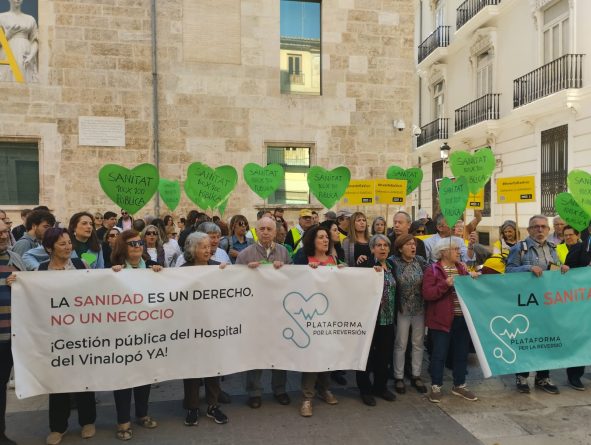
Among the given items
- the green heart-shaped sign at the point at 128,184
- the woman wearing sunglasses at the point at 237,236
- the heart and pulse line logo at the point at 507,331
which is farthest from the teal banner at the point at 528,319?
the green heart-shaped sign at the point at 128,184

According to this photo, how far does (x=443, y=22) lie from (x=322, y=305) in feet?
76.4

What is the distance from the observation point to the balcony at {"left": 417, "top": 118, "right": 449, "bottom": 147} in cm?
2341

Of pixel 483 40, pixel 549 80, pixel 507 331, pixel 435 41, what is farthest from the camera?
pixel 435 41

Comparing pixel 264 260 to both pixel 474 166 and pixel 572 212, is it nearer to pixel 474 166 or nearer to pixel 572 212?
pixel 474 166

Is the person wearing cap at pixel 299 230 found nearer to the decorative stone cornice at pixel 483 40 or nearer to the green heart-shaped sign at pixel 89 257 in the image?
the green heart-shaped sign at pixel 89 257

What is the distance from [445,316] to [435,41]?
73.4 ft

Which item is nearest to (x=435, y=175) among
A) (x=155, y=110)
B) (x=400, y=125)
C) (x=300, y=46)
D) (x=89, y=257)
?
(x=400, y=125)

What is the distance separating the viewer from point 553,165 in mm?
16062

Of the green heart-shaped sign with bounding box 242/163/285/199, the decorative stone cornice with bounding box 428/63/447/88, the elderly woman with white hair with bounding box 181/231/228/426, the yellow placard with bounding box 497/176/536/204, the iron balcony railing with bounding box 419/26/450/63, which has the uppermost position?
the iron balcony railing with bounding box 419/26/450/63

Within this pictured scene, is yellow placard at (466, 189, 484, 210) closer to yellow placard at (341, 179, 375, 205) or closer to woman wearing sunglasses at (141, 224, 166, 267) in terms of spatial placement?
yellow placard at (341, 179, 375, 205)

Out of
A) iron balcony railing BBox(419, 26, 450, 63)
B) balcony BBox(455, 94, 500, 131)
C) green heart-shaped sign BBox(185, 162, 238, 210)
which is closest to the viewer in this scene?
green heart-shaped sign BBox(185, 162, 238, 210)

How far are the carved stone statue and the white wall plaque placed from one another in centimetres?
137

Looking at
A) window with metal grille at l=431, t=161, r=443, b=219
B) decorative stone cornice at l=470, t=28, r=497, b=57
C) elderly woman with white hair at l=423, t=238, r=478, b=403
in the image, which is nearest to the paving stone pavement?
elderly woman with white hair at l=423, t=238, r=478, b=403

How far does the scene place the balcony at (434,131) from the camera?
2341cm
